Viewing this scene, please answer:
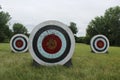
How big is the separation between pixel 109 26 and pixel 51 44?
54.2 m

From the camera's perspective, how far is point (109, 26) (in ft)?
194

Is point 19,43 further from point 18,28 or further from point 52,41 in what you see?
point 18,28

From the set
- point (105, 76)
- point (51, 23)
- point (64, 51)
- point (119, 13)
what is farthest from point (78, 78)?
point (119, 13)

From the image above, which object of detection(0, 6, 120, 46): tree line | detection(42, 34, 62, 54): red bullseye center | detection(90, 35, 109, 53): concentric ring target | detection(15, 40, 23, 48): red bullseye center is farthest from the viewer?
detection(0, 6, 120, 46): tree line

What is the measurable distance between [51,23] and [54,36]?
34cm

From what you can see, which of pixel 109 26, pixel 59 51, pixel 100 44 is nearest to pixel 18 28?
pixel 109 26

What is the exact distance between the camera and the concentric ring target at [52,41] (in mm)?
6211

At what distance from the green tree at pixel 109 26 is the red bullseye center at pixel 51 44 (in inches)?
1959

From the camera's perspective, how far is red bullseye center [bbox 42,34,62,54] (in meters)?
6.29

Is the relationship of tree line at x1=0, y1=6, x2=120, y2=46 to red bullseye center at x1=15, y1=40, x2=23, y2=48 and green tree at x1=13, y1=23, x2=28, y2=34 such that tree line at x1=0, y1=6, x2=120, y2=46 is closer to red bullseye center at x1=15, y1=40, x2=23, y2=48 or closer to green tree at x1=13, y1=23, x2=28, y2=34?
green tree at x1=13, y1=23, x2=28, y2=34

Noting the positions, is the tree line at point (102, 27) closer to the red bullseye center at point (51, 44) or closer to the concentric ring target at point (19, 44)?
the concentric ring target at point (19, 44)

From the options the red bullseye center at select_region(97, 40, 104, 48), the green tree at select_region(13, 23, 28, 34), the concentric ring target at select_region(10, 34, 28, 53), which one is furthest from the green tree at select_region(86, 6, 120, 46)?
the concentric ring target at select_region(10, 34, 28, 53)

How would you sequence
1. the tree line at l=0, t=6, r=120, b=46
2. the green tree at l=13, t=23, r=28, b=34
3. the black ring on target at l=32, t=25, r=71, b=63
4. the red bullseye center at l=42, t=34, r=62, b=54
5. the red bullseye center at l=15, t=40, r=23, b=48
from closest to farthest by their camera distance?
the black ring on target at l=32, t=25, r=71, b=63, the red bullseye center at l=42, t=34, r=62, b=54, the red bullseye center at l=15, t=40, r=23, b=48, the tree line at l=0, t=6, r=120, b=46, the green tree at l=13, t=23, r=28, b=34

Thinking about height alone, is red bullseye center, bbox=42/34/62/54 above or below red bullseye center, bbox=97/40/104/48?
above
